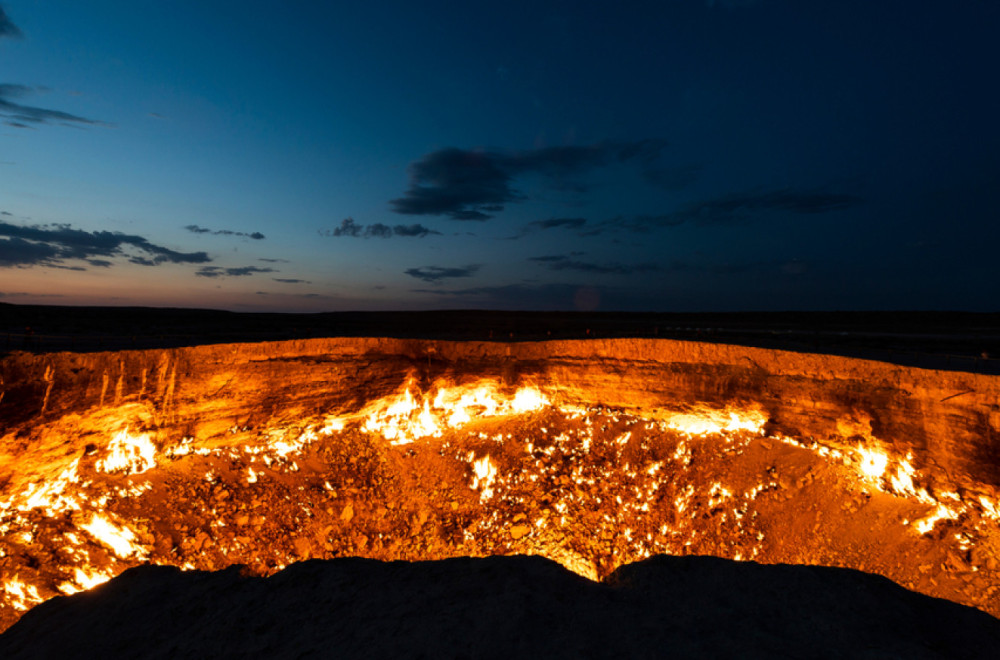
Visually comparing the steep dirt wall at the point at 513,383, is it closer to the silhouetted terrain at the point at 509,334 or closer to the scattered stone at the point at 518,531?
the silhouetted terrain at the point at 509,334

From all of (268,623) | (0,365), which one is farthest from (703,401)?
(0,365)

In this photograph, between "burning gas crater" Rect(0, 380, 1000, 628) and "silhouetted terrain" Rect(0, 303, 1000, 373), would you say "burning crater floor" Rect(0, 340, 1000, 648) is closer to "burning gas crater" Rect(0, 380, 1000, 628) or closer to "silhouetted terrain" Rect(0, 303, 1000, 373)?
"burning gas crater" Rect(0, 380, 1000, 628)

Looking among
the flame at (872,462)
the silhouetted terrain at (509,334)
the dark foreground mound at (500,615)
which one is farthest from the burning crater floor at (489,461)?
the silhouetted terrain at (509,334)

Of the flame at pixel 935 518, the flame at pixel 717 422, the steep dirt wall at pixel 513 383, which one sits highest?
the steep dirt wall at pixel 513 383

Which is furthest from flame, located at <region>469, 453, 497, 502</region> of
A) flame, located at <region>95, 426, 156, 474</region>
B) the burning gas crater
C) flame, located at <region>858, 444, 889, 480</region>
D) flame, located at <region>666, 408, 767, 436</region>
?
flame, located at <region>858, 444, 889, 480</region>

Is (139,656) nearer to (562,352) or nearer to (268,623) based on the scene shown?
(268,623)

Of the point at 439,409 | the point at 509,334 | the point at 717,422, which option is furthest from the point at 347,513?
the point at 509,334
